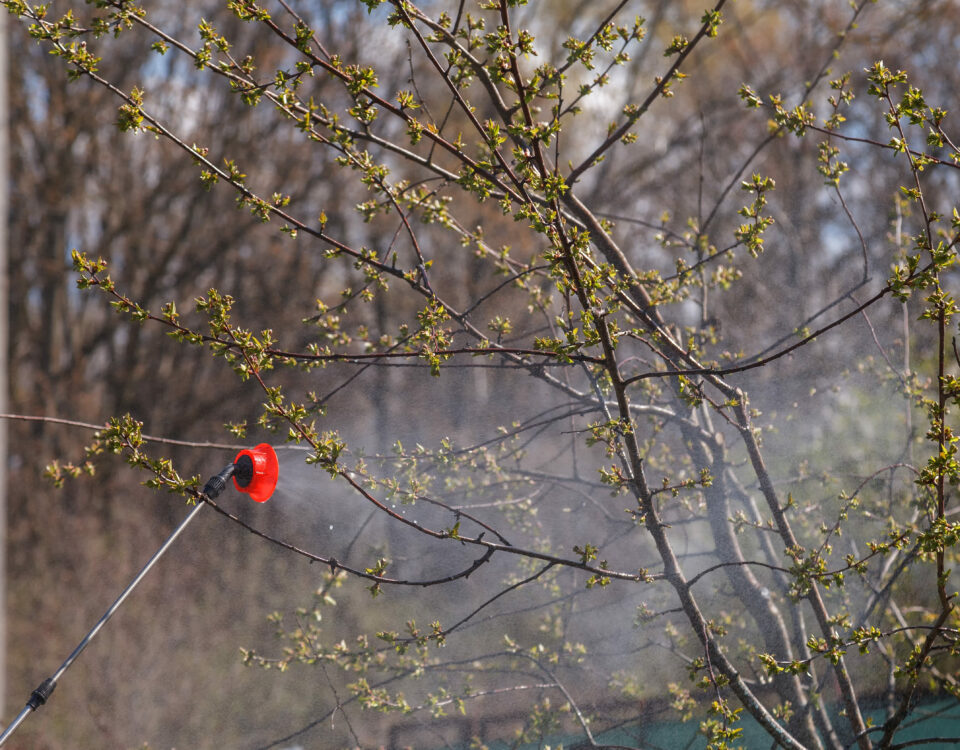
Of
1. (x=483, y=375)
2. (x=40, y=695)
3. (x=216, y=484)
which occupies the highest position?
(x=483, y=375)

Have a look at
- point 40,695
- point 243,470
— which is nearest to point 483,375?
point 243,470

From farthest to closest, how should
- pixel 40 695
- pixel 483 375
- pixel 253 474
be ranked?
pixel 483 375
pixel 253 474
pixel 40 695

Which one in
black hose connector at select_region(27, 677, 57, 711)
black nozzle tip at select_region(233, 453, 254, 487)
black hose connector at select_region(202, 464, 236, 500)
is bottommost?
black hose connector at select_region(27, 677, 57, 711)

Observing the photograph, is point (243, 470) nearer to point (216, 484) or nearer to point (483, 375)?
point (216, 484)

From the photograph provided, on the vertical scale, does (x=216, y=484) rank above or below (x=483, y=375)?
below

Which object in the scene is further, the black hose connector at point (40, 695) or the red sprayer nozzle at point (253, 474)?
the red sprayer nozzle at point (253, 474)

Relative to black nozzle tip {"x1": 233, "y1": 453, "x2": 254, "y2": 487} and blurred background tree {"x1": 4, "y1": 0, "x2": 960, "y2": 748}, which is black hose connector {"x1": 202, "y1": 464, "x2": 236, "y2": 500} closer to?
black nozzle tip {"x1": 233, "y1": 453, "x2": 254, "y2": 487}

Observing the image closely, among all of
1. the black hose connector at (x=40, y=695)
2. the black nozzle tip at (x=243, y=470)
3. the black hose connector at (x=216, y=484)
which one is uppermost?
the black nozzle tip at (x=243, y=470)

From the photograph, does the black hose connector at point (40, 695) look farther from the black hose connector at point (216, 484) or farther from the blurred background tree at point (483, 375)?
the blurred background tree at point (483, 375)

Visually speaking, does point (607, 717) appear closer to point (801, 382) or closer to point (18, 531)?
point (801, 382)

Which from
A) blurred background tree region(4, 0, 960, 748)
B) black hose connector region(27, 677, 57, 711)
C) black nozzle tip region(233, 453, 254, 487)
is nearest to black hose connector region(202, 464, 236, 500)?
black nozzle tip region(233, 453, 254, 487)

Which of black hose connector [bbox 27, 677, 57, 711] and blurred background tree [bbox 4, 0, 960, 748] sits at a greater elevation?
blurred background tree [bbox 4, 0, 960, 748]

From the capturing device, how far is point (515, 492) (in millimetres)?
1870

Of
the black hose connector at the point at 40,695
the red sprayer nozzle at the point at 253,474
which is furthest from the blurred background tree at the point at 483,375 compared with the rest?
the black hose connector at the point at 40,695
